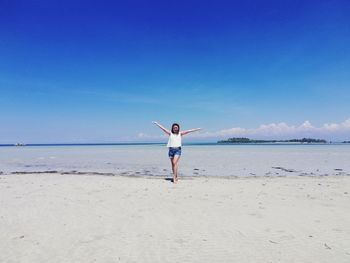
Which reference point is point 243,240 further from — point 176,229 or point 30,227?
point 30,227

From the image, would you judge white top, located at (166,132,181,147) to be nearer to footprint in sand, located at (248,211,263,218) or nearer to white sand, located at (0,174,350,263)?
white sand, located at (0,174,350,263)

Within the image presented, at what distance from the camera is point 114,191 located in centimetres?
976

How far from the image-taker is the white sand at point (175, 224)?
4.70m

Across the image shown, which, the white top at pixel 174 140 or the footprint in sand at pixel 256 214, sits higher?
the white top at pixel 174 140

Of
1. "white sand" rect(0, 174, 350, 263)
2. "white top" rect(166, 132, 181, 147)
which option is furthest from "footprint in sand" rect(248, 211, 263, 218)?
"white top" rect(166, 132, 181, 147)

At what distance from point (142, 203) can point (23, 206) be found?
2.98 metres

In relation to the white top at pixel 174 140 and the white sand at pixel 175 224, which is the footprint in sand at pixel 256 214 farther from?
the white top at pixel 174 140

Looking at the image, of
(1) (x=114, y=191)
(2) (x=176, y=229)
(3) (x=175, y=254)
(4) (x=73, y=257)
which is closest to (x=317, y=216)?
(2) (x=176, y=229)

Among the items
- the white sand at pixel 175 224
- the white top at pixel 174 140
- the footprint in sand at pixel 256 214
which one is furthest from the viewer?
the white top at pixel 174 140

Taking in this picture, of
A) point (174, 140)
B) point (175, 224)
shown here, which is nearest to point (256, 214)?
point (175, 224)

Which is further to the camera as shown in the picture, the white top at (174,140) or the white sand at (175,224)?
the white top at (174,140)

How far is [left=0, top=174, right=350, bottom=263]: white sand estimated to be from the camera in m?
4.70

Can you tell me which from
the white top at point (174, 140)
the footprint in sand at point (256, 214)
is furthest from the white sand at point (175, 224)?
the white top at point (174, 140)

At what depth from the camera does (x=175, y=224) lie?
6.15 metres
